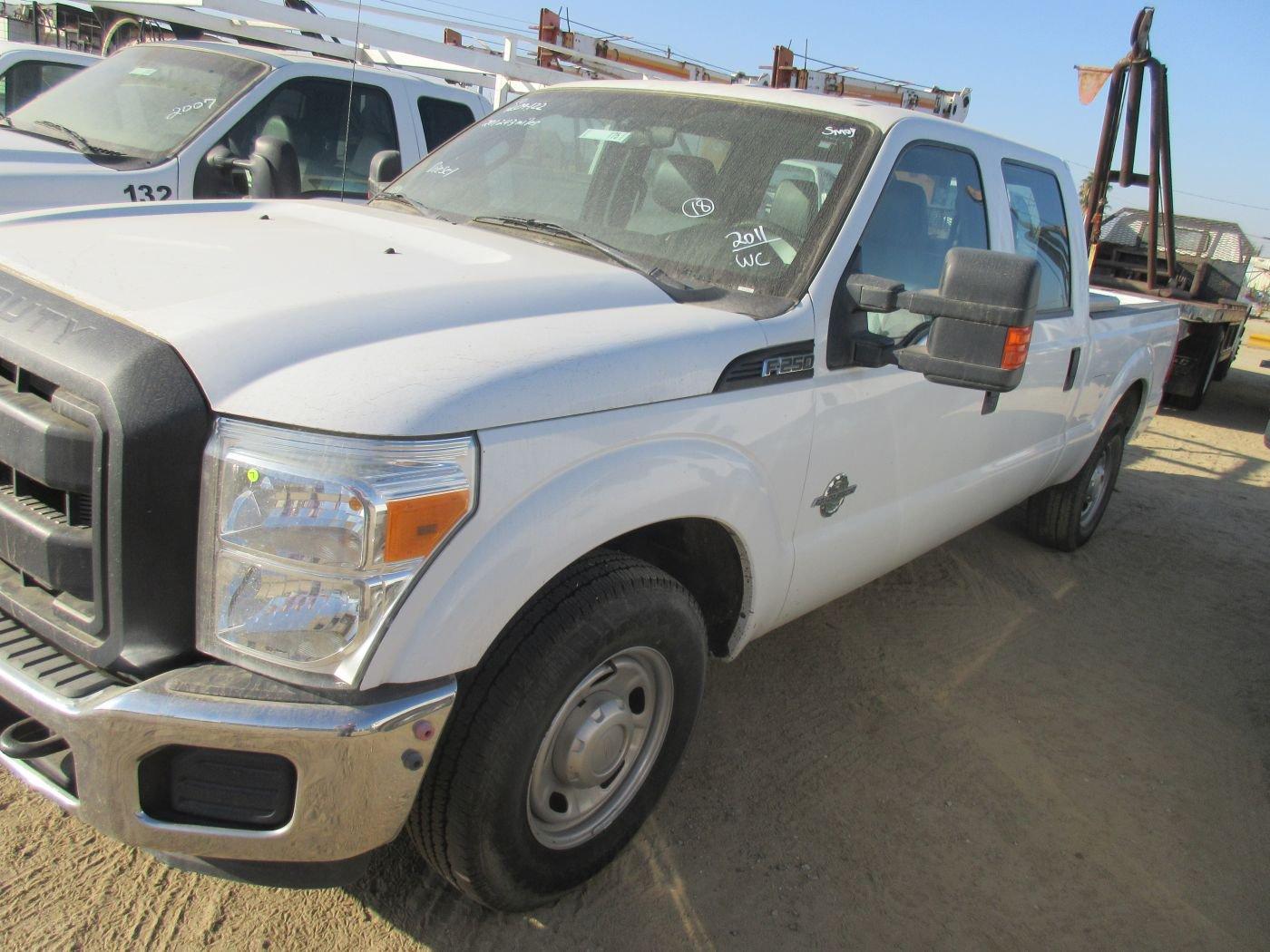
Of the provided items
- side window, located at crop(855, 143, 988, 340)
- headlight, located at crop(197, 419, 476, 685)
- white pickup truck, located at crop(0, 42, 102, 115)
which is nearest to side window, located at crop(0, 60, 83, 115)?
white pickup truck, located at crop(0, 42, 102, 115)

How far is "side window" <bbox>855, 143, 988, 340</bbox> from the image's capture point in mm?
2906

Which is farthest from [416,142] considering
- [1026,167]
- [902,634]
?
[902,634]

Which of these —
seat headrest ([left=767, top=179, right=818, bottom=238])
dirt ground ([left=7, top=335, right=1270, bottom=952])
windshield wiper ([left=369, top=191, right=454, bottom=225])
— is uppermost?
seat headrest ([left=767, top=179, right=818, bottom=238])

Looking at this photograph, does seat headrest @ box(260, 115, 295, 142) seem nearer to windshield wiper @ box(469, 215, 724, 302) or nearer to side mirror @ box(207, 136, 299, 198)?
side mirror @ box(207, 136, 299, 198)

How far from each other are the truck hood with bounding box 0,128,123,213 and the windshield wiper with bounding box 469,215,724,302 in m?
2.90

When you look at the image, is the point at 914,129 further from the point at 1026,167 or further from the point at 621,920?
the point at 621,920

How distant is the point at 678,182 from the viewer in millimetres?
3014

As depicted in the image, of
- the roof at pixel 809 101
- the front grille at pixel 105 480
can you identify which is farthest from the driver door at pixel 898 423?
the front grille at pixel 105 480

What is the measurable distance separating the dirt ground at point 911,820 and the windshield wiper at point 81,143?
3.97m

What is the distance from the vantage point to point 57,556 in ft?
6.03

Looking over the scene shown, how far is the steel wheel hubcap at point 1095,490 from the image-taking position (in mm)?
5367

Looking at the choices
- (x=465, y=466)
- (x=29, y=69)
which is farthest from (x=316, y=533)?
(x=29, y=69)

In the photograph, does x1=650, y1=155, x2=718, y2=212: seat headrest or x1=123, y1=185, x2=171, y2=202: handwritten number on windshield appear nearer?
x1=650, y1=155, x2=718, y2=212: seat headrest

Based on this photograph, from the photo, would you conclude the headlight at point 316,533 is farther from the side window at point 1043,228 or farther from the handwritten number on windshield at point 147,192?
the handwritten number on windshield at point 147,192
